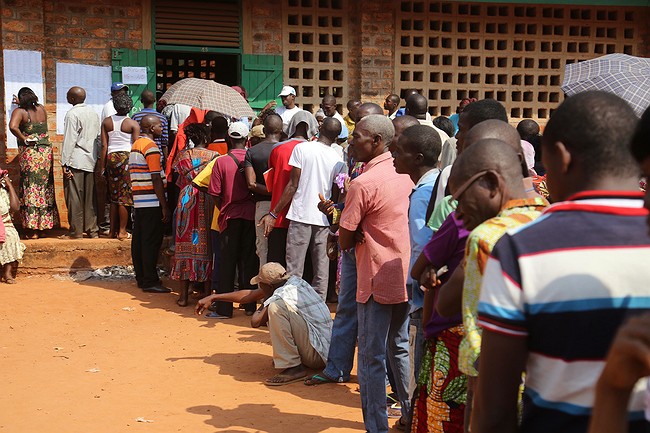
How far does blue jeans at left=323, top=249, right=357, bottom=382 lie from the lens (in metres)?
5.55

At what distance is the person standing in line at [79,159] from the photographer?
10.5 m

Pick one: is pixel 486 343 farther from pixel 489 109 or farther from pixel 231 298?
pixel 231 298

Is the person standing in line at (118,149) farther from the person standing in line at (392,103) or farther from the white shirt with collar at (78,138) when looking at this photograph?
the person standing in line at (392,103)

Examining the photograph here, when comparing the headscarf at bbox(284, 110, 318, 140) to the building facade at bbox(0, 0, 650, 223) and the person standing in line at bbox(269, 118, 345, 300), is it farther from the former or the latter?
the building facade at bbox(0, 0, 650, 223)

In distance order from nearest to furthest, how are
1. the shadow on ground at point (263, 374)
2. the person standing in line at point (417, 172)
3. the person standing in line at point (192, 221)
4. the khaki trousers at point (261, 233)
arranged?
the person standing in line at point (417, 172) < the shadow on ground at point (263, 374) < the khaki trousers at point (261, 233) < the person standing in line at point (192, 221)

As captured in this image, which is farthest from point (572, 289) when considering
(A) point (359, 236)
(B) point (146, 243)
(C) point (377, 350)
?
(B) point (146, 243)

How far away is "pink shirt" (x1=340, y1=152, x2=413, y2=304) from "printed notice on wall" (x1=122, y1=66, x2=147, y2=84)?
778 centimetres

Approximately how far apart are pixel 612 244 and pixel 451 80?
11.6 m

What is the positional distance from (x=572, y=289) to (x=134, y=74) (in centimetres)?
1080

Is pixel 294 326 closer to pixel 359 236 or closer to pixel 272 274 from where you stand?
pixel 272 274

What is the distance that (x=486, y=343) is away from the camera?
184cm

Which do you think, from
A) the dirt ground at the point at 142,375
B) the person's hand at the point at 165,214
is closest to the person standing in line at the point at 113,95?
the person's hand at the point at 165,214

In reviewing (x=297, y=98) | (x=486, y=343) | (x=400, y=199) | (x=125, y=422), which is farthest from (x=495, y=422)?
(x=297, y=98)

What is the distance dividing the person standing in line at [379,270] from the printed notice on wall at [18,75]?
7.66 meters
